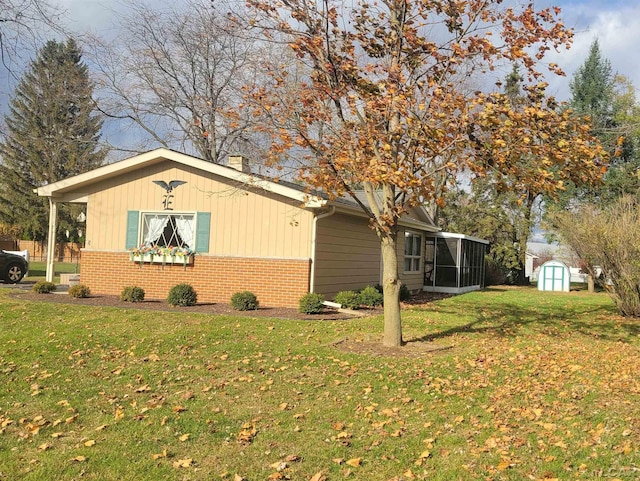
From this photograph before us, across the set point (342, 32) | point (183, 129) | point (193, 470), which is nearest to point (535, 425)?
point (193, 470)

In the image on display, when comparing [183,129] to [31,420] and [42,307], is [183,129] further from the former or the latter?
[31,420]

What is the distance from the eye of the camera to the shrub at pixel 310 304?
1223 centimetres

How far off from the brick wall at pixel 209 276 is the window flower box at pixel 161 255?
0.39 feet

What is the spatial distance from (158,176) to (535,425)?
11.7 m

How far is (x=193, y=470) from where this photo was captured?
14.1ft

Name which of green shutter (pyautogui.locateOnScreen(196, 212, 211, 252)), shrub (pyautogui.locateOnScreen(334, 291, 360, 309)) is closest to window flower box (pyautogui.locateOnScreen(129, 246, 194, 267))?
green shutter (pyautogui.locateOnScreen(196, 212, 211, 252))

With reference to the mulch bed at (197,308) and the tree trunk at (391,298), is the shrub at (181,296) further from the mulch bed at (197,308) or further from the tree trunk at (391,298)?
the tree trunk at (391,298)

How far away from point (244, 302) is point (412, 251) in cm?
979

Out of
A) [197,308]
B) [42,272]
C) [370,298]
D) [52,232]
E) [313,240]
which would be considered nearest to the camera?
[197,308]

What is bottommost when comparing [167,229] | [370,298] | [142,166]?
[370,298]

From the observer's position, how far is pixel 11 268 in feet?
59.1

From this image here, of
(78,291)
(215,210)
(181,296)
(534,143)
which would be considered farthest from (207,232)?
Result: (534,143)

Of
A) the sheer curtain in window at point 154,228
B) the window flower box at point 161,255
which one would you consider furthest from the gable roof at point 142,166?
the window flower box at point 161,255

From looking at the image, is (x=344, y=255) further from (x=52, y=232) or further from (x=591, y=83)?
(x=591, y=83)
